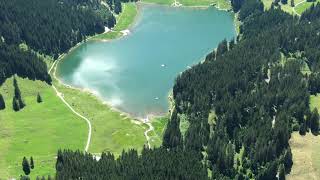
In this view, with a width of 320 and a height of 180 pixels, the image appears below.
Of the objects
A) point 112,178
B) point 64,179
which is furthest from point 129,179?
point 64,179

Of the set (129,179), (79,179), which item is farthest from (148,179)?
(79,179)

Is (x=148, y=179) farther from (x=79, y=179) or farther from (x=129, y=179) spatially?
(x=79, y=179)

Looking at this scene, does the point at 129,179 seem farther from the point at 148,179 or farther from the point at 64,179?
the point at 64,179

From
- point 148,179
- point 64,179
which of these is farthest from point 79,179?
point 148,179

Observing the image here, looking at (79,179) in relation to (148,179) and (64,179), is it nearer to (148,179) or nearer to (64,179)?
(64,179)

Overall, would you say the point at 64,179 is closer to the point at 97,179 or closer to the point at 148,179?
the point at 97,179
